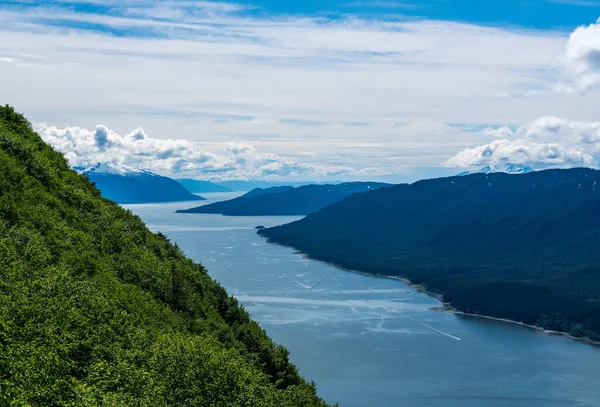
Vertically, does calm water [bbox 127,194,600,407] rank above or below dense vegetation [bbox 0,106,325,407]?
below

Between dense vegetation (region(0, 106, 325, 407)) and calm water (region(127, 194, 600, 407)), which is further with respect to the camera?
calm water (region(127, 194, 600, 407))

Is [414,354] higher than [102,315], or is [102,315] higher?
[102,315]

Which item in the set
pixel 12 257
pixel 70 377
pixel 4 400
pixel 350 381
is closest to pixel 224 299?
pixel 12 257

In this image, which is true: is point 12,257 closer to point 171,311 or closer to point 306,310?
point 171,311

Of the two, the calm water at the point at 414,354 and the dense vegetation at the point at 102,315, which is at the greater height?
the dense vegetation at the point at 102,315
